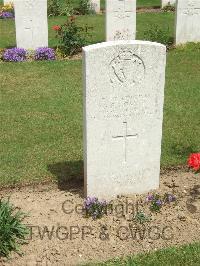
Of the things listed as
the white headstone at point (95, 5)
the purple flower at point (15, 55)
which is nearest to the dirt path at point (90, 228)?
the purple flower at point (15, 55)

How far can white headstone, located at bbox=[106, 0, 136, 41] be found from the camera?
500 inches

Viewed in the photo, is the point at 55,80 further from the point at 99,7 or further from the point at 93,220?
the point at 99,7

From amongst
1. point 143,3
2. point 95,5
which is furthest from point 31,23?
point 143,3

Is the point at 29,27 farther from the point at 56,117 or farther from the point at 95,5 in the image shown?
the point at 95,5

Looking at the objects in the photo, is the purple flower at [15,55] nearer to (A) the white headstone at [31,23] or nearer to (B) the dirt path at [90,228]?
(A) the white headstone at [31,23]

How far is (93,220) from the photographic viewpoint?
17.1ft

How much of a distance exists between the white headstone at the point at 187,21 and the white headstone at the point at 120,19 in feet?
4.06

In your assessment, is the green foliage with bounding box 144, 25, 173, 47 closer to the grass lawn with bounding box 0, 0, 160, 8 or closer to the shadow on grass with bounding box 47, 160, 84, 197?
the grass lawn with bounding box 0, 0, 160, 8

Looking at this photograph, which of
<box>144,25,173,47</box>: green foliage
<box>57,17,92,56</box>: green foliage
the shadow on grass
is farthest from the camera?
<box>144,25,173,47</box>: green foliage

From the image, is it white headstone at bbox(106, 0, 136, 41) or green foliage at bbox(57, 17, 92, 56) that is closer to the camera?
green foliage at bbox(57, 17, 92, 56)

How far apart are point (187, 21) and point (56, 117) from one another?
636 cm

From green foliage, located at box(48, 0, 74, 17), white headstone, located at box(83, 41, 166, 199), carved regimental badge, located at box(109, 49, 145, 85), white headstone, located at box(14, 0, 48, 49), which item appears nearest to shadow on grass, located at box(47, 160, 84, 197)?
white headstone, located at box(83, 41, 166, 199)

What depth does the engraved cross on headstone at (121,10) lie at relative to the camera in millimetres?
12671

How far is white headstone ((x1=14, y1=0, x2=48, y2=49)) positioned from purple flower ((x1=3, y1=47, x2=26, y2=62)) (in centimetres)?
70
